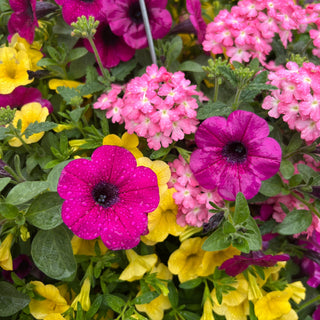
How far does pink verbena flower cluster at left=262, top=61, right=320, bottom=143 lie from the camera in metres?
0.71

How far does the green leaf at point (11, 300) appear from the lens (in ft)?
2.42

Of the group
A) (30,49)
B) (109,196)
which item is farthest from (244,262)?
(30,49)

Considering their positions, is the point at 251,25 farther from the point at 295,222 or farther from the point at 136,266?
the point at 136,266

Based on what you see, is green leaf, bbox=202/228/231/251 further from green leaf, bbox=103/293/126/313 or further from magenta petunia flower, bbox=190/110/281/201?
green leaf, bbox=103/293/126/313

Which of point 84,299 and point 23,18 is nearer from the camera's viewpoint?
point 84,299

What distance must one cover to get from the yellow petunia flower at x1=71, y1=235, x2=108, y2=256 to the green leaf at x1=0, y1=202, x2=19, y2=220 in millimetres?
171

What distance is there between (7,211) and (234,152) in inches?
17.9

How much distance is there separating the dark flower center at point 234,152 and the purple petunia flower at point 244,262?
0.20 metres

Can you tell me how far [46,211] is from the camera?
2.23 ft

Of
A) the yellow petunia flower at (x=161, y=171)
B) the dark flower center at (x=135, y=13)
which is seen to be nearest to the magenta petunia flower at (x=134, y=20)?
the dark flower center at (x=135, y=13)

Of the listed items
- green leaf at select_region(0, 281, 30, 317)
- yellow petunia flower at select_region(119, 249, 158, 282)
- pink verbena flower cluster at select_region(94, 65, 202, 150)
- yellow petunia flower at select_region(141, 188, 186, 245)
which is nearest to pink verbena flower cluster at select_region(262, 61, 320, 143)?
pink verbena flower cluster at select_region(94, 65, 202, 150)

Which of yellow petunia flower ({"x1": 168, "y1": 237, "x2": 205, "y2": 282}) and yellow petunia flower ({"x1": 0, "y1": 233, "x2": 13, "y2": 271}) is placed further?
yellow petunia flower ({"x1": 168, "y1": 237, "x2": 205, "y2": 282})

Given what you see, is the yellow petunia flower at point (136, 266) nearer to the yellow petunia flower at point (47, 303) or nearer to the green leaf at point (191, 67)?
the yellow petunia flower at point (47, 303)

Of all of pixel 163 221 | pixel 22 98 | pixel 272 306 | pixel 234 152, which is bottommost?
pixel 272 306
